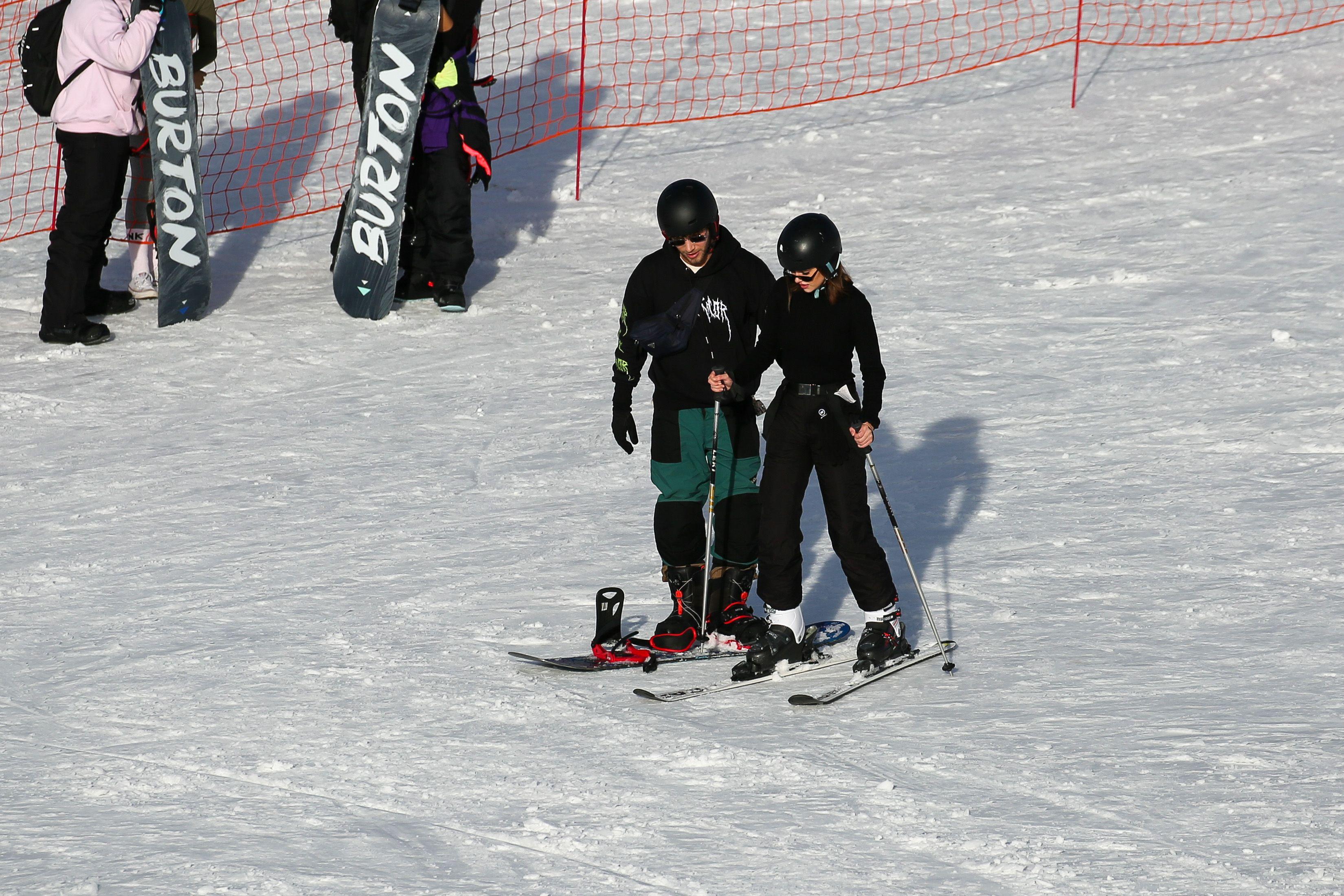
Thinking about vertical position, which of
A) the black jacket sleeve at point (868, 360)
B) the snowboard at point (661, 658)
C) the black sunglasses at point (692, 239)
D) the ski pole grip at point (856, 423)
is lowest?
the snowboard at point (661, 658)

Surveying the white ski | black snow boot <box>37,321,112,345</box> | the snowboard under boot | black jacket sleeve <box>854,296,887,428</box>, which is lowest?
black snow boot <box>37,321,112,345</box>

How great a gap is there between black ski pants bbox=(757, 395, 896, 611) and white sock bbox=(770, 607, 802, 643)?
2 centimetres

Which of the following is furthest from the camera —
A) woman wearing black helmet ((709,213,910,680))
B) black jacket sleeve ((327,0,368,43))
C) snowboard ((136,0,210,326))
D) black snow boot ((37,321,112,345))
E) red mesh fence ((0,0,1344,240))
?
red mesh fence ((0,0,1344,240))

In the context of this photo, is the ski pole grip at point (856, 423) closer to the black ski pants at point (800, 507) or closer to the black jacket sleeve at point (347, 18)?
the black ski pants at point (800, 507)

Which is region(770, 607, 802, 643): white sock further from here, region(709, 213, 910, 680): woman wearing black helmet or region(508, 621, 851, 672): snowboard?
region(508, 621, 851, 672): snowboard

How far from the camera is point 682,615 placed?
5.48m

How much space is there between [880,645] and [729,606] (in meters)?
0.64

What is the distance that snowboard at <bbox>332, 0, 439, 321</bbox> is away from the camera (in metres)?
8.67

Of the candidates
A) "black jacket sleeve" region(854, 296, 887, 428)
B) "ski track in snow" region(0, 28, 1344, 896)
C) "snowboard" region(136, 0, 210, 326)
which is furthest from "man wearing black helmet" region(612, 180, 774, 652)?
"snowboard" region(136, 0, 210, 326)

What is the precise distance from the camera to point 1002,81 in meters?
12.2

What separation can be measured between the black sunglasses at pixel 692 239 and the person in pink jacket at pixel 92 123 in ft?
14.1

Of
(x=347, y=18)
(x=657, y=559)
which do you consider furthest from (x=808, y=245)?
(x=347, y=18)

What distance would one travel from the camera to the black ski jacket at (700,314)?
5309 millimetres

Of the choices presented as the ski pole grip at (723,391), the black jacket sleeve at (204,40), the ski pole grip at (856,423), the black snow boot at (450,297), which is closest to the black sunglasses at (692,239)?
the ski pole grip at (723,391)
